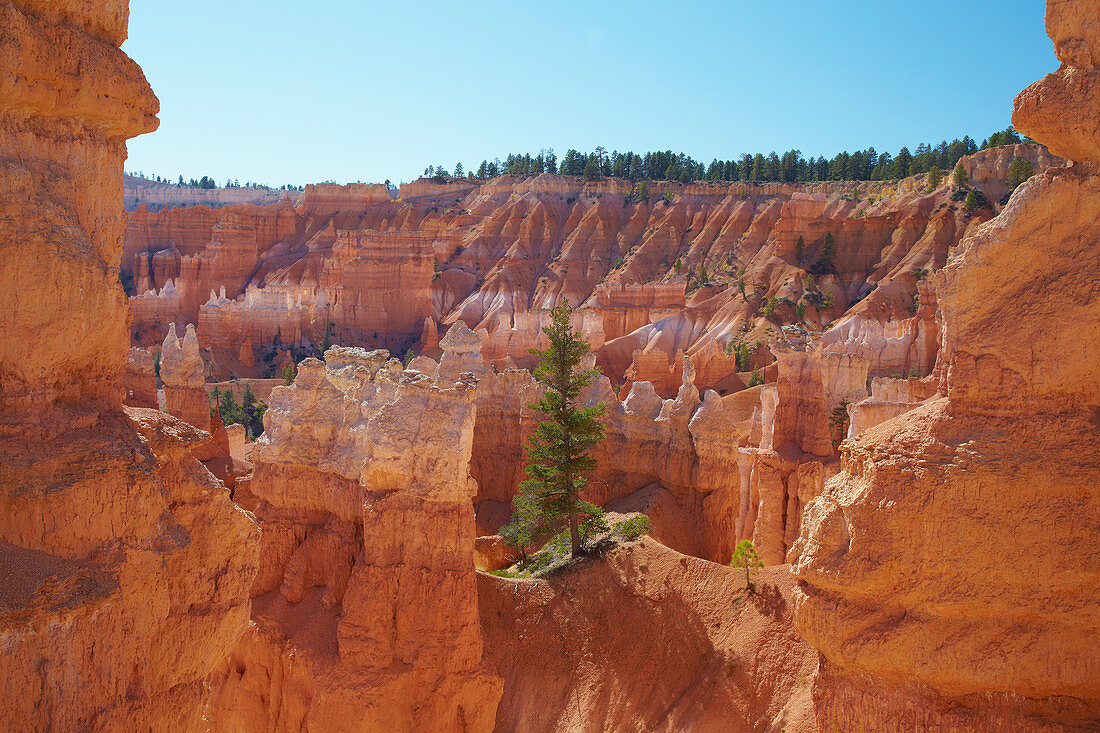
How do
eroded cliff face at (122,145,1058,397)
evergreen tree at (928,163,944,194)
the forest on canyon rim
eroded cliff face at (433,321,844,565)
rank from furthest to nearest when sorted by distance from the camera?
evergreen tree at (928,163,944,194)
eroded cliff face at (122,145,1058,397)
eroded cliff face at (433,321,844,565)
the forest on canyon rim

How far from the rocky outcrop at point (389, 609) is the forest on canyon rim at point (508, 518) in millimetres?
43

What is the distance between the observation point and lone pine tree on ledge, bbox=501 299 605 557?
1617 centimetres

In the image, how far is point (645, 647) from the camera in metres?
13.2

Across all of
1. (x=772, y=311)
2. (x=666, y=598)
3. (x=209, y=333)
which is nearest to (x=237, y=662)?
(x=666, y=598)

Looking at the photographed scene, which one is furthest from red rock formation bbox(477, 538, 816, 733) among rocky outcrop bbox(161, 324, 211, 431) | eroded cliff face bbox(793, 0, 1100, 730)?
rocky outcrop bbox(161, 324, 211, 431)

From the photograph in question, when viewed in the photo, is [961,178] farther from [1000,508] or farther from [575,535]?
[1000,508]

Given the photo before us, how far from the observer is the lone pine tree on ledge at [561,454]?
637 inches

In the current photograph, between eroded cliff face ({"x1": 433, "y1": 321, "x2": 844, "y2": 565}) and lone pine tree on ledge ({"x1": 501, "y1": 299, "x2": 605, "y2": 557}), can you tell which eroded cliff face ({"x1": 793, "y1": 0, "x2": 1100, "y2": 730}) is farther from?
eroded cliff face ({"x1": 433, "y1": 321, "x2": 844, "y2": 565})

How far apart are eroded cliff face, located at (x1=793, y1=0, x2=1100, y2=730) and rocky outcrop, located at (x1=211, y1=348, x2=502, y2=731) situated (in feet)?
17.9

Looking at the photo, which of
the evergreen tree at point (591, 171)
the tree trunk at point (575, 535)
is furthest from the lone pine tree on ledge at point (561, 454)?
the evergreen tree at point (591, 171)

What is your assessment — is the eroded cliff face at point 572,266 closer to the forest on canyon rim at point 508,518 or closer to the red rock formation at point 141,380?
the forest on canyon rim at point 508,518

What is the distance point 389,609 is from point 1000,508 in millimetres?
7919

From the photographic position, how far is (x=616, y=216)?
8669 centimetres

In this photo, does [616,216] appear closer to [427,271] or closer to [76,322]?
[427,271]
